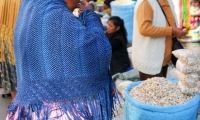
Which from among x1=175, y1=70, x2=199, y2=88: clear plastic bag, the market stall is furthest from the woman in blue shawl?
the market stall

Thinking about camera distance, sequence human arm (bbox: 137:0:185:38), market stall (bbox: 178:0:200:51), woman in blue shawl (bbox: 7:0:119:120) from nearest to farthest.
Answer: woman in blue shawl (bbox: 7:0:119:120), human arm (bbox: 137:0:185:38), market stall (bbox: 178:0:200:51)

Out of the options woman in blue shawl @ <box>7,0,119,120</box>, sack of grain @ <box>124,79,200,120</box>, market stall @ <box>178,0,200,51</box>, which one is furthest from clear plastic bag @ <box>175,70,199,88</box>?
market stall @ <box>178,0,200,51</box>

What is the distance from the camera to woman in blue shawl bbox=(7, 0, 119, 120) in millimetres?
1485

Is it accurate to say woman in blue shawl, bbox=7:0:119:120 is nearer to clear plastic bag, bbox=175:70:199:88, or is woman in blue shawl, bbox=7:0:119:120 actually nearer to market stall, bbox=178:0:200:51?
clear plastic bag, bbox=175:70:199:88

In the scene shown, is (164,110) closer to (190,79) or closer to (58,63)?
(190,79)

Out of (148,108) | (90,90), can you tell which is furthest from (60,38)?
(148,108)

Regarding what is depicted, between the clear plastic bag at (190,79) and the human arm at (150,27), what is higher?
the human arm at (150,27)

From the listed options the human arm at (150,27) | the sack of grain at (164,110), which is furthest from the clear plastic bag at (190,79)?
the human arm at (150,27)

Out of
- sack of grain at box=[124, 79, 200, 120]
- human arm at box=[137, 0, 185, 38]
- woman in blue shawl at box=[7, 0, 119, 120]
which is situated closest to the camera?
woman in blue shawl at box=[7, 0, 119, 120]

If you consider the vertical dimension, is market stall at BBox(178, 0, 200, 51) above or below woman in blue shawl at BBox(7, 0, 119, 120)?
below

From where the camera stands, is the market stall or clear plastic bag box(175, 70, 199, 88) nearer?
clear plastic bag box(175, 70, 199, 88)

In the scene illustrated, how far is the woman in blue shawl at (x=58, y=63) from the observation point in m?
1.49

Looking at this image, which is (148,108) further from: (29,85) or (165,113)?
(29,85)

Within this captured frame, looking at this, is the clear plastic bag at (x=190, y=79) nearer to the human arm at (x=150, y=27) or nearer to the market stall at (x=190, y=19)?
the human arm at (x=150, y=27)
